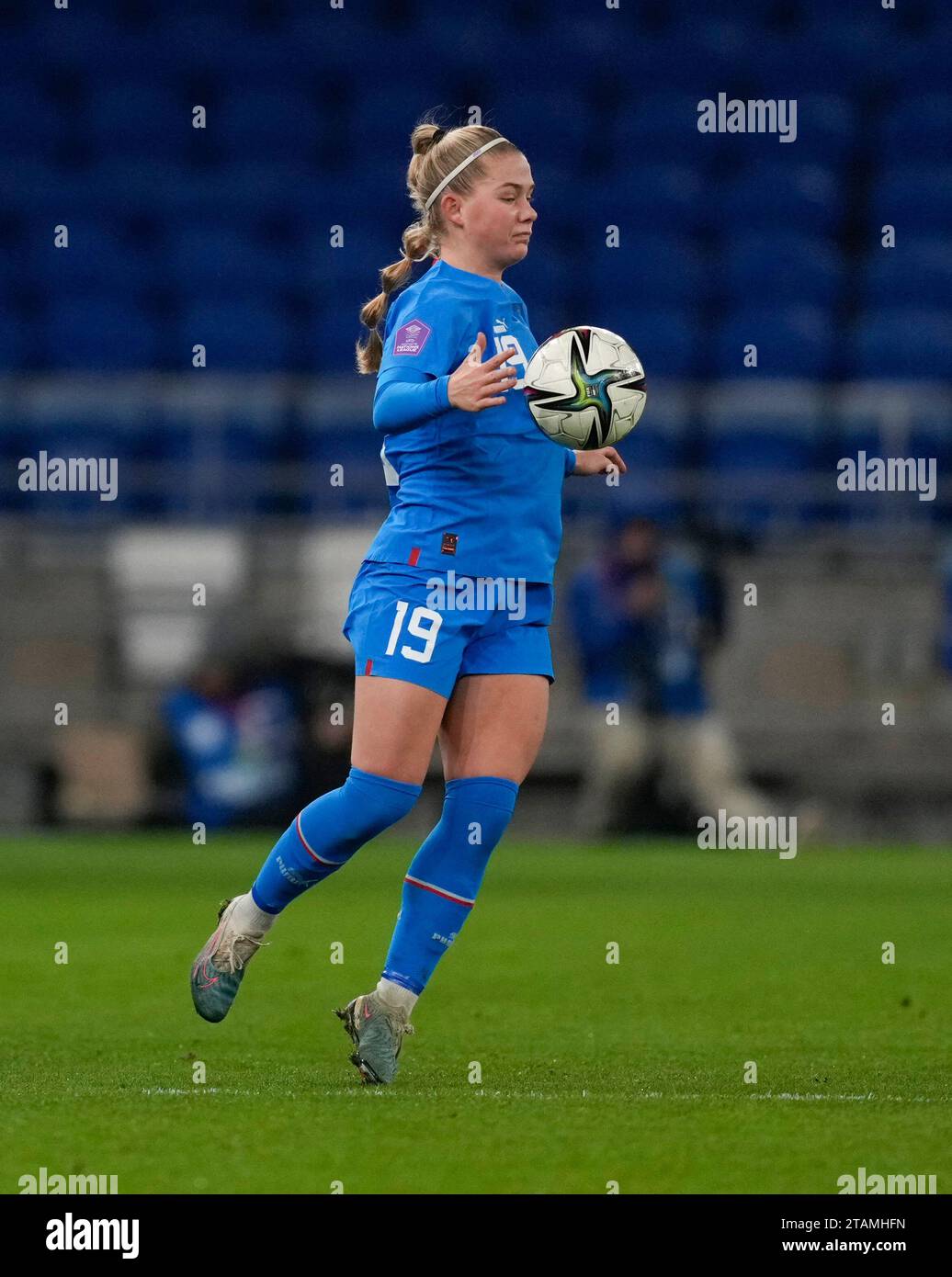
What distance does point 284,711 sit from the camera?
12.1 meters

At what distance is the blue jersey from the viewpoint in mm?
4883

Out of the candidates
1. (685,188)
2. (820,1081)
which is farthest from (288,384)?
(820,1081)

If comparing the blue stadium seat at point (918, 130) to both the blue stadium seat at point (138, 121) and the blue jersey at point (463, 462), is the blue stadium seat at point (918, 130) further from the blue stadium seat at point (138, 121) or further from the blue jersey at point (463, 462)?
the blue jersey at point (463, 462)

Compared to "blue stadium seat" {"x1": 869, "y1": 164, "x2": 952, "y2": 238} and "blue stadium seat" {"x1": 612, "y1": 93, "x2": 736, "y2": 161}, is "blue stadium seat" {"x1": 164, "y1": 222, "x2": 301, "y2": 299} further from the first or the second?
"blue stadium seat" {"x1": 869, "y1": 164, "x2": 952, "y2": 238}

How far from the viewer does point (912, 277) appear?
1574 cm

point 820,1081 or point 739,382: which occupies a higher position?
point 739,382

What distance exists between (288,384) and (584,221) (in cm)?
338

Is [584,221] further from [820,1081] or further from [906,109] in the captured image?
[820,1081]

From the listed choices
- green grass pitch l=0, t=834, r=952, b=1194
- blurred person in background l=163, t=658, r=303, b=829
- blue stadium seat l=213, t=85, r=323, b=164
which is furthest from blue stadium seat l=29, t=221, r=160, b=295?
green grass pitch l=0, t=834, r=952, b=1194

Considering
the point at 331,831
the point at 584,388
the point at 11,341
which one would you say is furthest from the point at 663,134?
the point at 331,831

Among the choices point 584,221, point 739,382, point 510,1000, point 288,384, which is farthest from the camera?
point 584,221

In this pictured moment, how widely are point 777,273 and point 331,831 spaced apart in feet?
37.7

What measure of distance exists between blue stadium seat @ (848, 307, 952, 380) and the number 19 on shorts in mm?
10767

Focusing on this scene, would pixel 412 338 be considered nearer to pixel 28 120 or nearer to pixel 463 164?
pixel 463 164
